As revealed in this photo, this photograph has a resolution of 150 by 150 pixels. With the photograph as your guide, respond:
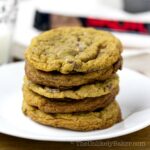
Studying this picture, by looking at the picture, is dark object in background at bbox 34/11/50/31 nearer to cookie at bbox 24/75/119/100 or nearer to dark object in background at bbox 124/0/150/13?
dark object in background at bbox 124/0/150/13

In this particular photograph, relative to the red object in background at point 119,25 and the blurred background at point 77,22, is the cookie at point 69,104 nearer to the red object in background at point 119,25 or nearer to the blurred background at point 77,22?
the blurred background at point 77,22

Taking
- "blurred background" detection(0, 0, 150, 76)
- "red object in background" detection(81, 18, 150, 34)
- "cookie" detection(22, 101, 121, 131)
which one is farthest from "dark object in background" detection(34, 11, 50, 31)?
"cookie" detection(22, 101, 121, 131)

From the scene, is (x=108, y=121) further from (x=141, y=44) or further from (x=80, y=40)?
(x=141, y=44)

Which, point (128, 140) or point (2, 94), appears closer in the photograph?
point (128, 140)

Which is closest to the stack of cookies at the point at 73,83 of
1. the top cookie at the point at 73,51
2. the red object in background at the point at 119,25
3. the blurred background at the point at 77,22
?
the top cookie at the point at 73,51

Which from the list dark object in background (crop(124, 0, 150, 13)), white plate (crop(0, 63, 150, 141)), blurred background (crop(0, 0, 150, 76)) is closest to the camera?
white plate (crop(0, 63, 150, 141))

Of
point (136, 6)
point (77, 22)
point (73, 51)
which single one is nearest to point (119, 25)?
point (77, 22)

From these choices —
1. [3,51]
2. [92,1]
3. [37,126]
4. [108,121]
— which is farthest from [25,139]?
[92,1]

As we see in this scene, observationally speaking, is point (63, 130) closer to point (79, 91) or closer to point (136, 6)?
point (79, 91)
